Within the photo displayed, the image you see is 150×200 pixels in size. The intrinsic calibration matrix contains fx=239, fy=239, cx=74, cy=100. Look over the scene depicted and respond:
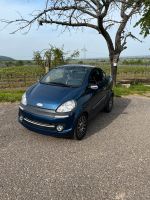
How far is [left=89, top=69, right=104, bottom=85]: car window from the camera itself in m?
6.22

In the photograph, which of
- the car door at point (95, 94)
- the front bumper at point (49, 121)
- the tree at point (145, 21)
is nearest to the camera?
the front bumper at point (49, 121)

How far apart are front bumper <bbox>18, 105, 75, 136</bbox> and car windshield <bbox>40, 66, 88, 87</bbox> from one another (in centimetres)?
107

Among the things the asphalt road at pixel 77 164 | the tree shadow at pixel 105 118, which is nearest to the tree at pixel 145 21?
the tree shadow at pixel 105 118

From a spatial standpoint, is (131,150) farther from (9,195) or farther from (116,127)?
(9,195)

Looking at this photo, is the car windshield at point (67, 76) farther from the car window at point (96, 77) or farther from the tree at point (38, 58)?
the tree at point (38, 58)

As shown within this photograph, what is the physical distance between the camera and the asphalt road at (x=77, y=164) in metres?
3.39

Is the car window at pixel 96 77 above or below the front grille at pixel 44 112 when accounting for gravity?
above

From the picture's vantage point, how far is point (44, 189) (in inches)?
134

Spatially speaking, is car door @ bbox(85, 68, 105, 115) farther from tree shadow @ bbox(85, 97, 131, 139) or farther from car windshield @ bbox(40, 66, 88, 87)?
tree shadow @ bbox(85, 97, 131, 139)

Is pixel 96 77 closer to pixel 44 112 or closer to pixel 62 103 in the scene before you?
pixel 62 103

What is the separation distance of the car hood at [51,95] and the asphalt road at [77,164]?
2.63 ft

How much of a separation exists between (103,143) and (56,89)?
159 centimetres

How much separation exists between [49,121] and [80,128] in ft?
2.60

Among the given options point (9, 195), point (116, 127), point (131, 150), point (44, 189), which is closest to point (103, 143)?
point (131, 150)
